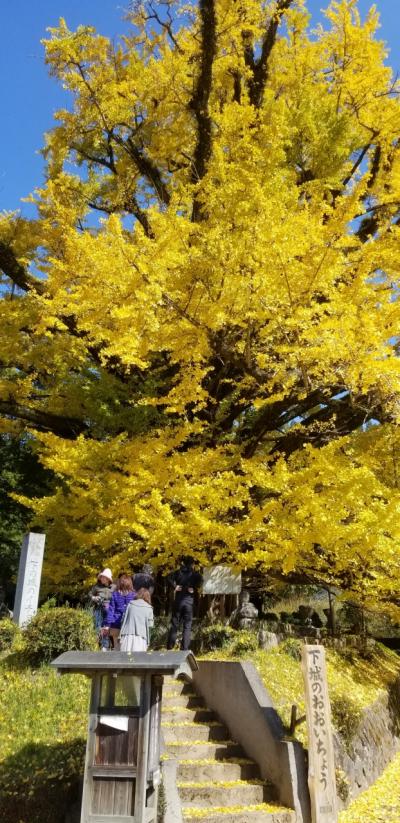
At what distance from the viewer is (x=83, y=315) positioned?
7820mm

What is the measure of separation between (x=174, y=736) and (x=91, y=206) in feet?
37.1

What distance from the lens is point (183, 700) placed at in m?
7.51

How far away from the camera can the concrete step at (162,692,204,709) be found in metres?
7.36

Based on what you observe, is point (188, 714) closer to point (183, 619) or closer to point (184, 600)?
point (183, 619)

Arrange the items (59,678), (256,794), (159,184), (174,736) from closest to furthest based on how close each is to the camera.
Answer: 1. (256,794)
2. (174,736)
3. (59,678)
4. (159,184)

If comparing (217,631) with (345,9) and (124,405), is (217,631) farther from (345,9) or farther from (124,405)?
(345,9)

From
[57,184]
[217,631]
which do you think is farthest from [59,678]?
[57,184]

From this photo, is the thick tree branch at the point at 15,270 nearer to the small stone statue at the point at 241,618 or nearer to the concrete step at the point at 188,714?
the small stone statue at the point at 241,618

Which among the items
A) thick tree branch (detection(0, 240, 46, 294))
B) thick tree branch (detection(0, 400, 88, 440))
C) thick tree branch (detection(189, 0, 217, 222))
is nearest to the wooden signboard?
thick tree branch (detection(0, 400, 88, 440))

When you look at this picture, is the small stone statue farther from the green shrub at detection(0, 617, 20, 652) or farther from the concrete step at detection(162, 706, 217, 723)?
the green shrub at detection(0, 617, 20, 652)

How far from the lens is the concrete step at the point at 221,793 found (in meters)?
5.79

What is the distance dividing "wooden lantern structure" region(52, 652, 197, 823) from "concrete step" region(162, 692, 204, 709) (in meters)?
2.54

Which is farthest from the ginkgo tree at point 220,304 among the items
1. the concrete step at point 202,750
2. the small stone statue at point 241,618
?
the concrete step at point 202,750

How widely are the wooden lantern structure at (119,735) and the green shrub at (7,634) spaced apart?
3.57m
